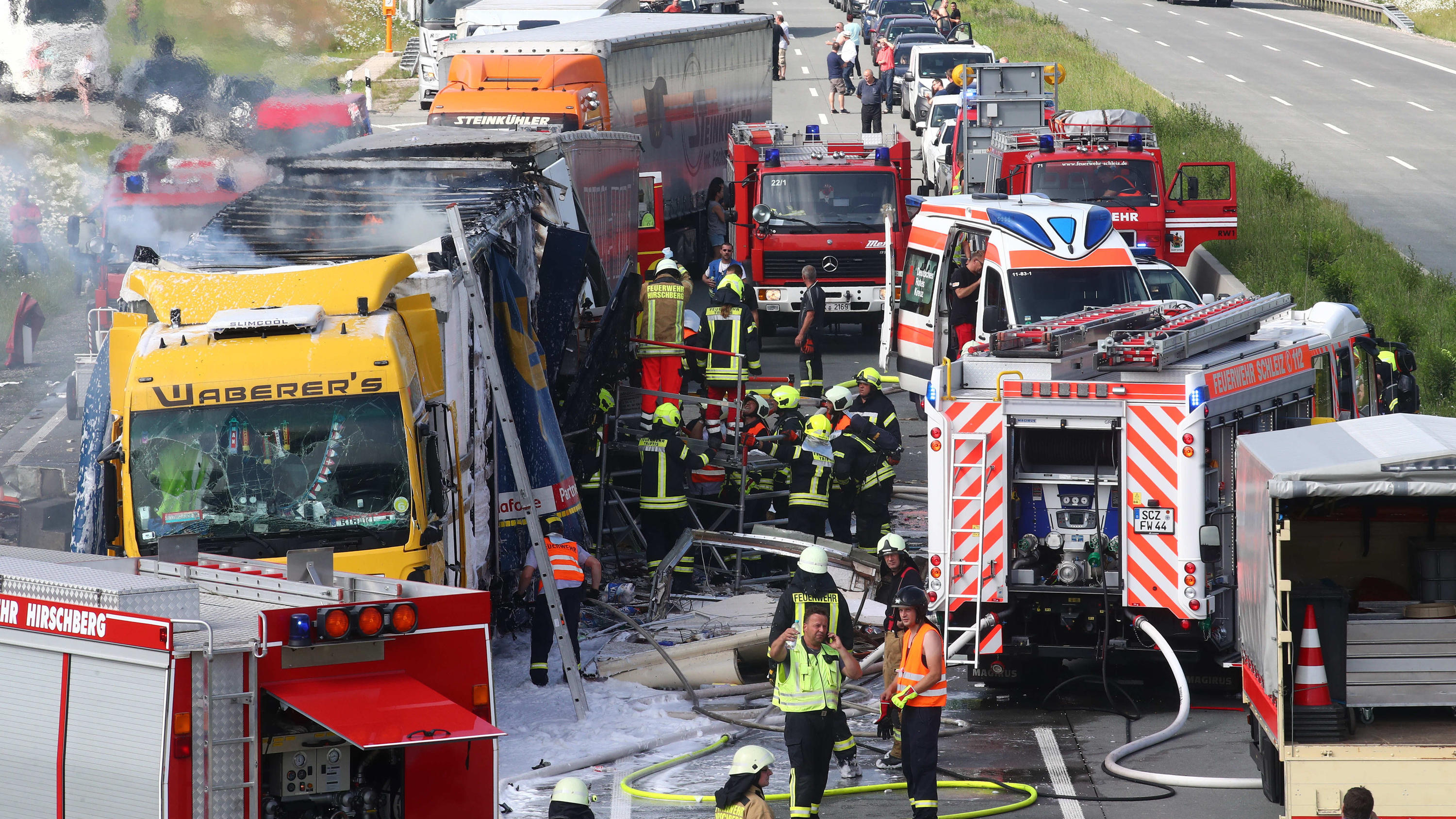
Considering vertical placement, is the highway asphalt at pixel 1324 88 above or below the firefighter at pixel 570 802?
above

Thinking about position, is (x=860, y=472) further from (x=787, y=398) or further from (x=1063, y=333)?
(x=1063, y=333)

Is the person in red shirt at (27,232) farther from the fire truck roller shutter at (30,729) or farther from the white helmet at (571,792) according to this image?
the white helmet at (571,792)

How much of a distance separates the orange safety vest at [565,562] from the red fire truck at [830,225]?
11540 mm

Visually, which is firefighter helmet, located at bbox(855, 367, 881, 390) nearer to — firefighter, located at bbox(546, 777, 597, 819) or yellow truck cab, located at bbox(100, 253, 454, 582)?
yellow truck cab, located at bbox(100, 253, 454, 582)

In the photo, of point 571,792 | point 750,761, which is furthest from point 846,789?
point 571,792

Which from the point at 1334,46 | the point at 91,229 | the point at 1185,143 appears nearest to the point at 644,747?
the point at 91,229

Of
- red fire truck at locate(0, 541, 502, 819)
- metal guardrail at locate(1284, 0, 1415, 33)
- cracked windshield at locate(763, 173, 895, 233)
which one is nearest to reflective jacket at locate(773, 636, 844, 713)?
red fire truck at locate(0, 541, 502, 819)

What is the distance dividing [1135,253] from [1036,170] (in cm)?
400

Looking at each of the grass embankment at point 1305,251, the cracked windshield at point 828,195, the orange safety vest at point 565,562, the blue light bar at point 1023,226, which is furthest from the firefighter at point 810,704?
the cracked windshield at point 828,195

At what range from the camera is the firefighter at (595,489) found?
15.5 m

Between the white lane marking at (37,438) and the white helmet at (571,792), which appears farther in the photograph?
the white lane marking at (37,438)

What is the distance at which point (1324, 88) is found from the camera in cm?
4634

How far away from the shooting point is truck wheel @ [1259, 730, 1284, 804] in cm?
891

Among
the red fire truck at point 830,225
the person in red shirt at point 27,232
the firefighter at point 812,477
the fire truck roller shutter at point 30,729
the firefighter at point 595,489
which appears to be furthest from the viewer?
the red fire truck at point 830,225
